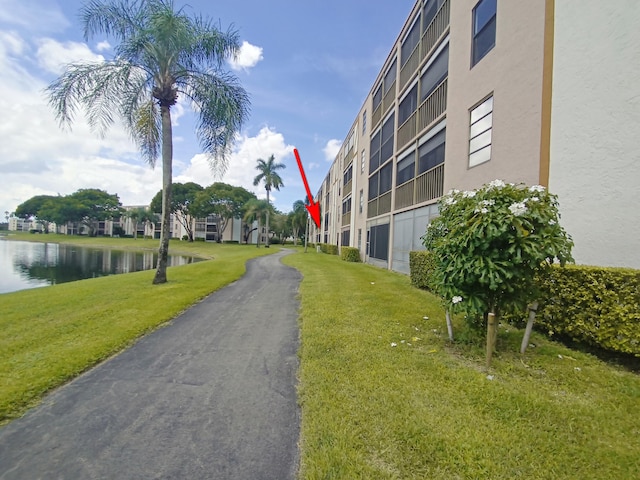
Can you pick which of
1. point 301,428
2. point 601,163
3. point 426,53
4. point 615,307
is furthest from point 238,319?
point 426,53

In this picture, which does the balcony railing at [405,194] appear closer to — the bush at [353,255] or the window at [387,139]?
the window at [387,139]

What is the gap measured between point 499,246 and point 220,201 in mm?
58672

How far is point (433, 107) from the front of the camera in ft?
39.0

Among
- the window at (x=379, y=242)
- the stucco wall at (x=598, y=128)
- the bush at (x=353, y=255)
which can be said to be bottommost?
the bush at (x=353, y=255)

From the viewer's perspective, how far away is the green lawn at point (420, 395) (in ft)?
7.41

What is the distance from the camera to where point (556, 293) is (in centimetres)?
468

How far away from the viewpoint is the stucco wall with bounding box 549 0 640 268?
4664 millimetres

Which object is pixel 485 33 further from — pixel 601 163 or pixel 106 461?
pixel 106 461

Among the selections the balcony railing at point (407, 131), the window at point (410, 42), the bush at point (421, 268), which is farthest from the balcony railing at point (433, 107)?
the bush at point (421, 268)

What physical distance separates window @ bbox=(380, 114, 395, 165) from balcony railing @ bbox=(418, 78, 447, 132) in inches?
147

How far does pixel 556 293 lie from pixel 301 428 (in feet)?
15.0

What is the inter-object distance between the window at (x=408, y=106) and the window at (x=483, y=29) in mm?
4504

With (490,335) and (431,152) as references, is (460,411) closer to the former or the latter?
(490,335)

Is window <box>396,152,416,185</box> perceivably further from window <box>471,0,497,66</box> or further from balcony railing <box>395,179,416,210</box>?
window <box>471,0,497,66</box>
